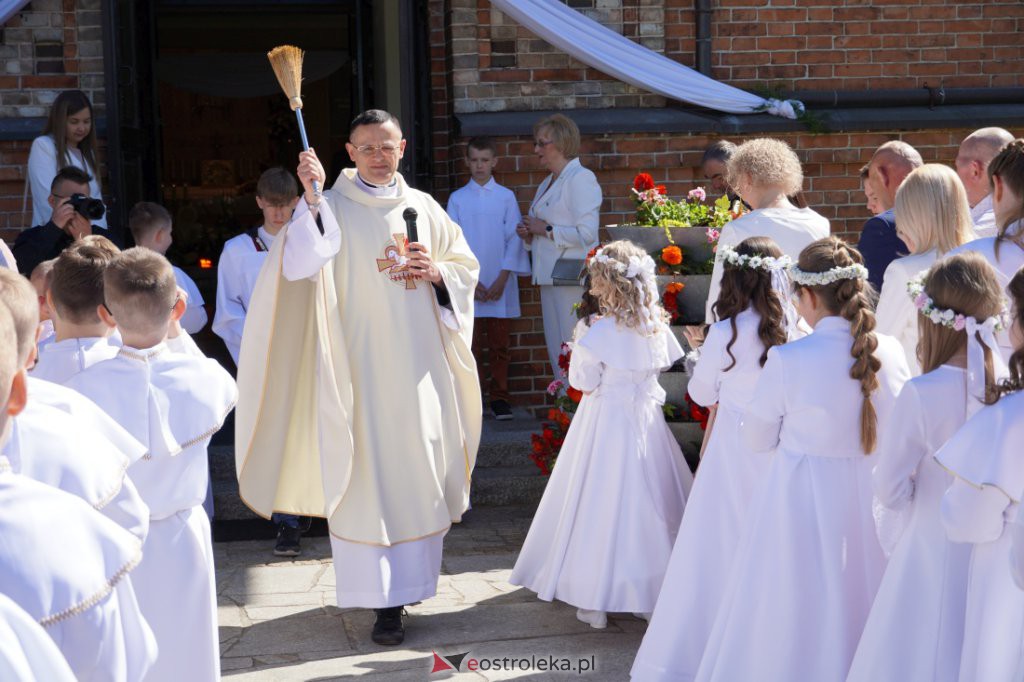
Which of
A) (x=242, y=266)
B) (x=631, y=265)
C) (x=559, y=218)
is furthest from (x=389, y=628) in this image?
(x=559, y=218)

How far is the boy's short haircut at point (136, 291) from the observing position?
3564mm

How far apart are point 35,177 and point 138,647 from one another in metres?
5.71

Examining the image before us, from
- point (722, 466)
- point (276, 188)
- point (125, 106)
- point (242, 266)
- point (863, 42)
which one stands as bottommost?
point (722, 466)

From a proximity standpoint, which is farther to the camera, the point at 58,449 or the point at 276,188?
the point at 276,188

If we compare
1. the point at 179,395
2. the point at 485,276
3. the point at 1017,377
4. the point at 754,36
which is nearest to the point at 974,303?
the point at 1017,377

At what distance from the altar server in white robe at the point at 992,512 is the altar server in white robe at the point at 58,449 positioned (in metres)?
1.92

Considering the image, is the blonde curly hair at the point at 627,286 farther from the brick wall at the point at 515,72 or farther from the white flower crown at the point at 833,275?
the brick wall at the point at 515,72

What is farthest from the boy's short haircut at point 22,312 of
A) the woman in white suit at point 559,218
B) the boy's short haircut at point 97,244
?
the woman in white suit at point 559,218

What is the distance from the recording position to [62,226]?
6.59 m

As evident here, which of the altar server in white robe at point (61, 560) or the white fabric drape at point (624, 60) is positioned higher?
the white fabric drape at point (624, 60)

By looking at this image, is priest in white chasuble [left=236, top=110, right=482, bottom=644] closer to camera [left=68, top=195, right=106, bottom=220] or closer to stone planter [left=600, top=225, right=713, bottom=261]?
stone planter [left=600, top=225, right=713, bottom=261]

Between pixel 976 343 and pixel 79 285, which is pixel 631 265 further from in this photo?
pixel 79 285

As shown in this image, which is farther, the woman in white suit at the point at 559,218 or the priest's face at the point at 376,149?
the woman in white suit at the point at 559,218

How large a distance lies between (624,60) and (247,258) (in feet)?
8.78
